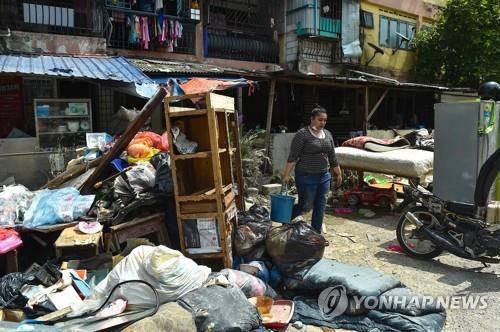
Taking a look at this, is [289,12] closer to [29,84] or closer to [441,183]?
[29,84]

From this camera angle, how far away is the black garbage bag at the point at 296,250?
14.2ft

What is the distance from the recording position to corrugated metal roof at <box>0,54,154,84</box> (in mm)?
7359

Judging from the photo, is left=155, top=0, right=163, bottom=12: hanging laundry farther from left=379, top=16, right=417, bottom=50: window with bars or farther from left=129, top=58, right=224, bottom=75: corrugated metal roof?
left=379, top=16, right=417, bottom=50: window with bars

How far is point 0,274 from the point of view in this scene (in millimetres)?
4449

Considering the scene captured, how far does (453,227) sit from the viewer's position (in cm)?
510

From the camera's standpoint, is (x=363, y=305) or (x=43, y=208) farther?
(x=43, y=208)

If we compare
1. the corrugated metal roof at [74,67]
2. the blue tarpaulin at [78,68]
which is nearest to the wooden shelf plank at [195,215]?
the blue tarpaulin at [78,68]

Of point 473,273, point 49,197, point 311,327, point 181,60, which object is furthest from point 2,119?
point 473,273

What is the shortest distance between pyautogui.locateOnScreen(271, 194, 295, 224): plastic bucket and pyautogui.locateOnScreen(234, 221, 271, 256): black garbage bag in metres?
0.80

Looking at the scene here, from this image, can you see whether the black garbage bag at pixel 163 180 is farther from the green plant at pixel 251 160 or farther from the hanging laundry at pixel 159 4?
the hanging laundry at pixel 159 4

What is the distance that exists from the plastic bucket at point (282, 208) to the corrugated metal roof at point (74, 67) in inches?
153

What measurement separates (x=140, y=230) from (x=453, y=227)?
360 centimetres

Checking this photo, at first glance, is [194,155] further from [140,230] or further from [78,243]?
[78,243]

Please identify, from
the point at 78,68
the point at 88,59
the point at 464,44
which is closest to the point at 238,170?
the point at 78,68
